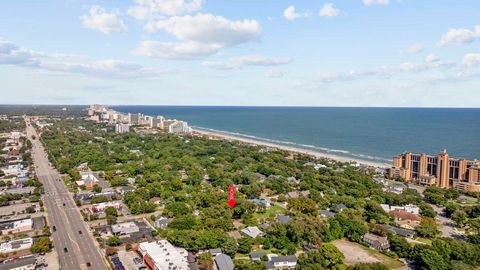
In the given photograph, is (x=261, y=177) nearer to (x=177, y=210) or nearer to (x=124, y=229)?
(x=177, y=210)

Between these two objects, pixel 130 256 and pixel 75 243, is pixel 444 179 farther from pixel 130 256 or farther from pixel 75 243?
pixel 75 243

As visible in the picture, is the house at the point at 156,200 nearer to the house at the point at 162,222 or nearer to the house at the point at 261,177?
the house at the point at 162,222

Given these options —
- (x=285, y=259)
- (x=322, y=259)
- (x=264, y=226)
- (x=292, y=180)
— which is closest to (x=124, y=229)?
(x=264, y=226)

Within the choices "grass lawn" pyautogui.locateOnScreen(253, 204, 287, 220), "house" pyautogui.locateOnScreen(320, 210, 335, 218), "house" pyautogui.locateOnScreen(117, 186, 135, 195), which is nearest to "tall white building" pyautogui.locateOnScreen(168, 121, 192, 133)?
"house" pyautogui.locateOnScreen(117, 186, 135, 195)

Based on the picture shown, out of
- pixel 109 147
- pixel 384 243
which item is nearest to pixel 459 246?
pixel 384 243

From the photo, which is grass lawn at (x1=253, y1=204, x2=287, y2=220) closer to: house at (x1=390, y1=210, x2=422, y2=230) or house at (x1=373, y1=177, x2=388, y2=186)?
house at (x1=390, y1=210, x2=422, y2=230)

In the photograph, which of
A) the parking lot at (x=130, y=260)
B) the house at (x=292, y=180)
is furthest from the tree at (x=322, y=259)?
the house at (x=292, y=180)
